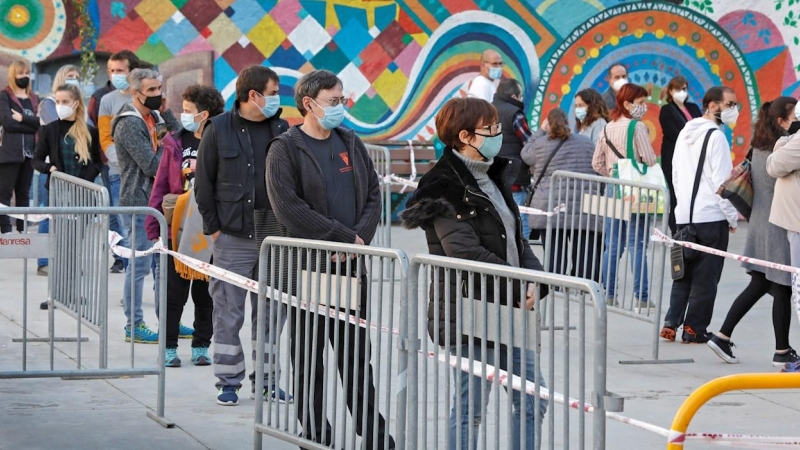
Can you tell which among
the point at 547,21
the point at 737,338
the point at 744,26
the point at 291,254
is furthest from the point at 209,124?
the point at 744,26

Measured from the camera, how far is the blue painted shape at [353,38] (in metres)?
17.7

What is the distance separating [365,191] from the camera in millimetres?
7004

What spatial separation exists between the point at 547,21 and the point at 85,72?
583 centimetres

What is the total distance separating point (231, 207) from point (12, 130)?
7125 millimetres

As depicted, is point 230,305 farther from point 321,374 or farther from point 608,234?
point 608,234

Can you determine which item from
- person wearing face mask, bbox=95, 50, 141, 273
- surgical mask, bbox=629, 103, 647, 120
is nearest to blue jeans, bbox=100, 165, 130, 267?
person wearing face mask, bbox=95, 50, 141, 273

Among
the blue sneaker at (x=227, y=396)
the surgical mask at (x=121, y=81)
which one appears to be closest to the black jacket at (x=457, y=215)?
the blue sneaker at (x=227, y=396)

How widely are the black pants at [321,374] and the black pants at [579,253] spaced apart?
3.91 m

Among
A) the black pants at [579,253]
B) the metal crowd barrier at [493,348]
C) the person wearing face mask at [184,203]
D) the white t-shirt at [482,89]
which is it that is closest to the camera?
the metal crowd barrier at [493,348]

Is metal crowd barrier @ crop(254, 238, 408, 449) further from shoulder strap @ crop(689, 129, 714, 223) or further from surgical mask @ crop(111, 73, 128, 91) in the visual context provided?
surgical mask @ crop(111, 73, 128, 91)

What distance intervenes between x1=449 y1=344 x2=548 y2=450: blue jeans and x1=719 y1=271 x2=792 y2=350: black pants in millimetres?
4075

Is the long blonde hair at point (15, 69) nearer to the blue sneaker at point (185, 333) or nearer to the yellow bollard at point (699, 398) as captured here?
the blue sneaker at point (185, 333)

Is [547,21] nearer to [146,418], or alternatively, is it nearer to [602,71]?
[602,71]

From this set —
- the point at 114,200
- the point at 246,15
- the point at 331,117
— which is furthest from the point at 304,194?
the point at 246,15
